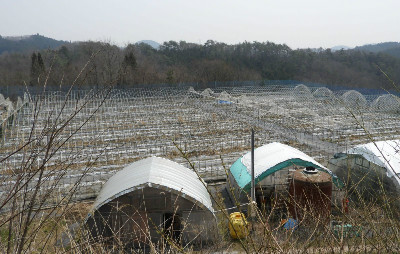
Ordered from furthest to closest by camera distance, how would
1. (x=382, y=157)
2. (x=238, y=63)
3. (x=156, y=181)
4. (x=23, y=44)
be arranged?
(x=23, y=44) → (x=238, y=63) → (x=382, y=157) → (x=156, y=181)

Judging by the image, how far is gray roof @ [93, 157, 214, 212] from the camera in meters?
6.78

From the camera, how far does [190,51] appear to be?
6188cm

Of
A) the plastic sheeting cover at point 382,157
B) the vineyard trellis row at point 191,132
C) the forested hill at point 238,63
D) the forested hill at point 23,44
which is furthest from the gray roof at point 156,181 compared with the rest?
the forested hill at point 23,44

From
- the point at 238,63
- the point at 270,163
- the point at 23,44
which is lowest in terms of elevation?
the point at 270,163

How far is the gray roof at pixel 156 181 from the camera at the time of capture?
678cm

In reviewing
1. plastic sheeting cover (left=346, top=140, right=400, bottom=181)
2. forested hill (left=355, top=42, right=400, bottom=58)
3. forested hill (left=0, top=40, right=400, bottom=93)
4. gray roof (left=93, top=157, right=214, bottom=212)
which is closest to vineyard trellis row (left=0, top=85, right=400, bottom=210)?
plastic sheeting cover (left=346, top=140, right=400, bottom=181)

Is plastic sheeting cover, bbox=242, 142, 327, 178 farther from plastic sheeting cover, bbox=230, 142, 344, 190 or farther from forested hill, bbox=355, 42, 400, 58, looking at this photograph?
forested hill, bbox=355, 42, 400, 58

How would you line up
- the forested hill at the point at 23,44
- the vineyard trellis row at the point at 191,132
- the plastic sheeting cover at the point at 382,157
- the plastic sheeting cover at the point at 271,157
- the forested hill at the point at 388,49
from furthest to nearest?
the forested hill at the point at 23,44
the forested hill at the point at 388,49
the vineyard trellis row at the point at 191,132
the plastic sheeting cover at the point at 271,157
the plastic sheeting cover at the point at 382,157

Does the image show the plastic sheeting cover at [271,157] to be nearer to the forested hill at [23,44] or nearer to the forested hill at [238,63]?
the forested hill at [238,63]

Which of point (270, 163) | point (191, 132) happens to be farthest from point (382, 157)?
point (191, 132)

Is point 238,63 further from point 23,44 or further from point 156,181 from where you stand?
point 23,44

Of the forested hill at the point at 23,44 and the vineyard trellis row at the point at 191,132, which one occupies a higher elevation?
the forested hill at the point at 23,44

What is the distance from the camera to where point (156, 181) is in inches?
271

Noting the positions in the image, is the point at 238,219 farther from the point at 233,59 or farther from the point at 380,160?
the point at 233,59
